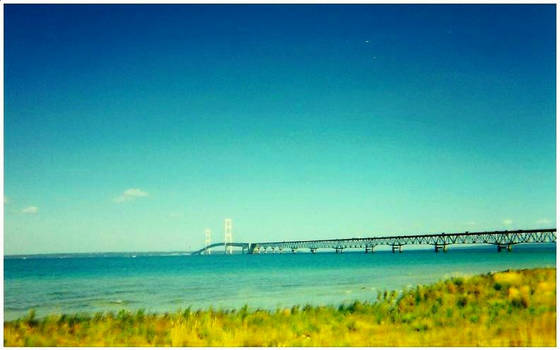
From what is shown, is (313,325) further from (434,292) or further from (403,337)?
(434,292)

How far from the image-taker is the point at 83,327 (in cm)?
1208

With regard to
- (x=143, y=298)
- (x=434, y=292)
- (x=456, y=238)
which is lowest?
(x=456, y=238)

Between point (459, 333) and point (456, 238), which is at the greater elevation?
point (459, 333)

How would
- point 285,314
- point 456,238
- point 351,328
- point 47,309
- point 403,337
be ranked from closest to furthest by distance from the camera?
point 403,337 → point 351,328 → point 285,314 → point 47,309 → point 456,238

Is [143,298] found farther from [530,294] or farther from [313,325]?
[530,294]

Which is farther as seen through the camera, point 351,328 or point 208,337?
point 351,328

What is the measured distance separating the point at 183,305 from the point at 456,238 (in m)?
92.8

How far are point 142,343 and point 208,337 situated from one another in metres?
1.49

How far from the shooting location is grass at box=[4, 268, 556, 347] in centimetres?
1007

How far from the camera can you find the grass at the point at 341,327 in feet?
33.0

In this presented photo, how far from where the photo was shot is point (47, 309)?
62.0 ft

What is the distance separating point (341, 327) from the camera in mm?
11656

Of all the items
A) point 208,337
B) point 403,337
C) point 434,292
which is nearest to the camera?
point 403,337

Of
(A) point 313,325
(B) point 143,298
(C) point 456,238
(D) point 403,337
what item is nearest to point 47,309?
(B) point 143,298
